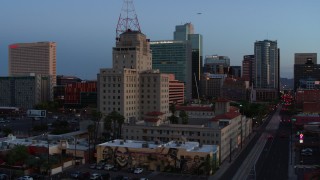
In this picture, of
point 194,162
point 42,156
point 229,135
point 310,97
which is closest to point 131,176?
point 194,162

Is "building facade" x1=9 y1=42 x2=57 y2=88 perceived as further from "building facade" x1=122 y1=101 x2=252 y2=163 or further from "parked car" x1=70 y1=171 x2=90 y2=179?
"parked car" x1=70 y1=171 x2=90 y2=179

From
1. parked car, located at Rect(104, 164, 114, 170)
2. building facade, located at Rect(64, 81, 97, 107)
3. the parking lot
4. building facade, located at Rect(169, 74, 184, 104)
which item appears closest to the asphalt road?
the parking lot

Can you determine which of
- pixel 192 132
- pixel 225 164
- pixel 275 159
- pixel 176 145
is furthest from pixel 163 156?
pixel 275 159

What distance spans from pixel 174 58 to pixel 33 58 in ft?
216

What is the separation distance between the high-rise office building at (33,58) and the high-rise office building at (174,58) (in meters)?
48.3

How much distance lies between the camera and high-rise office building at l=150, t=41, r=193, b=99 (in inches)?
7180

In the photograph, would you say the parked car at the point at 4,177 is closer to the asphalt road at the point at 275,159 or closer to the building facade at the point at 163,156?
the building facade at the point at 163,156

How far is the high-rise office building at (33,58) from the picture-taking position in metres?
194

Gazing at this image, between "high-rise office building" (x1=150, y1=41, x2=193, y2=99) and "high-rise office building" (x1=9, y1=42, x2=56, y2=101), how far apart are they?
4832cm

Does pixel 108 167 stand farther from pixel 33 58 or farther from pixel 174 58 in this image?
pixel 33 58

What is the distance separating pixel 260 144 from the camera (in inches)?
2621

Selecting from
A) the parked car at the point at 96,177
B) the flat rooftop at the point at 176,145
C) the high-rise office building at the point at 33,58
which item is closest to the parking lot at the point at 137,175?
the parked car at the point at 96,177

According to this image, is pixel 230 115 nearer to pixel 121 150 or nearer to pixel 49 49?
pixel 121 150

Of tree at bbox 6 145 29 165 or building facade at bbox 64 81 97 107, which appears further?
building facade at bbox 64 81 97 107
